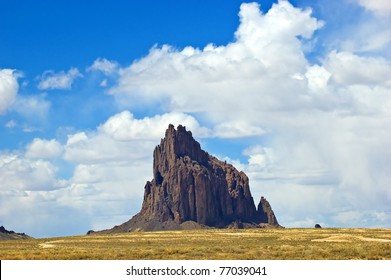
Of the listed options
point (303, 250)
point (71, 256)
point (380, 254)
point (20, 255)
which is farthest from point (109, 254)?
point (380, 254)

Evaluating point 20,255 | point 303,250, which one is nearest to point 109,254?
point 20,255

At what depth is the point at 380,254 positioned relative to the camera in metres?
64.3
